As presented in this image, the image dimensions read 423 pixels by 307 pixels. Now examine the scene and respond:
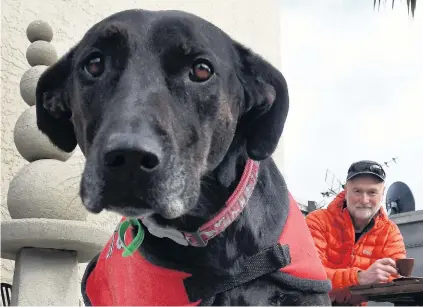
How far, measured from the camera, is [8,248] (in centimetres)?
337

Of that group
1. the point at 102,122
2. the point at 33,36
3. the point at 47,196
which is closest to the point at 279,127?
the point at 102,122

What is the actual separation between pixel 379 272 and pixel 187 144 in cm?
178

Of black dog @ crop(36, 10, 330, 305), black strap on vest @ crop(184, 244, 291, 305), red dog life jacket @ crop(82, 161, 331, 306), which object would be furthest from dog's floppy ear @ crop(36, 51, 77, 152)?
black strap on vest @ crop(184, 244, 291, 305)

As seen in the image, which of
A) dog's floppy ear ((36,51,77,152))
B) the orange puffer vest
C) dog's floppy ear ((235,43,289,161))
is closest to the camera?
dog's floppy ear ((235,43,289,161))

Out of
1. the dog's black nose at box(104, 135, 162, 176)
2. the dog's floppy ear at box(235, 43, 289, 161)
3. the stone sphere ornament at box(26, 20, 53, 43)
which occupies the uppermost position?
the stone sphere ornament at box(26, 20, 53, 43)

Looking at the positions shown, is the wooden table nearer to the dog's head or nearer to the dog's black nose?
the dog's head

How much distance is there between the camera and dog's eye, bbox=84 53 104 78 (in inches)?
73.0

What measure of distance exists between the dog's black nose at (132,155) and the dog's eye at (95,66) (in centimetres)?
37

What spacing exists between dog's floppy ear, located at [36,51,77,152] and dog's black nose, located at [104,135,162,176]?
645 mm

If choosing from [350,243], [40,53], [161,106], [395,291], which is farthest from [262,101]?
[40,53]

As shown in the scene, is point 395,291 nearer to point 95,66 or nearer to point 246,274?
point 246,274

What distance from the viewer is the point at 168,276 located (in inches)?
79.8

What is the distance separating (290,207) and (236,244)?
11.9 inches

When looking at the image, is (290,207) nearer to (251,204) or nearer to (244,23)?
(251,204)
